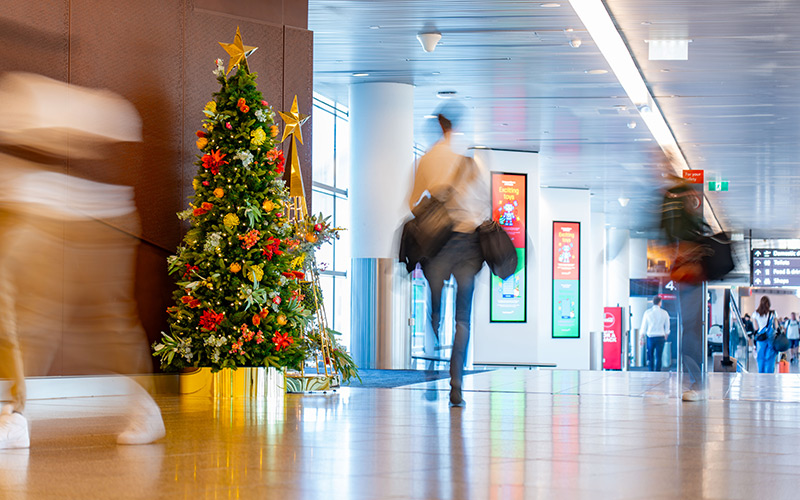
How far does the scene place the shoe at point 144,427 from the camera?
3.51 m

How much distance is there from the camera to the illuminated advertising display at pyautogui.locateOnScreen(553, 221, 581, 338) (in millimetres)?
21359

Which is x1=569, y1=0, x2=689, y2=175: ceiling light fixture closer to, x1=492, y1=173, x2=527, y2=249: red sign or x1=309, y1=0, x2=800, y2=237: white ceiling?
x1=309, y1=0, x2=800, y2=237: white ceiling

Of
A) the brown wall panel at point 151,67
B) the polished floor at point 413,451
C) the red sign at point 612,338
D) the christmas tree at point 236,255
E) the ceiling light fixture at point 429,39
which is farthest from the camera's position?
the red sign at point 612,338

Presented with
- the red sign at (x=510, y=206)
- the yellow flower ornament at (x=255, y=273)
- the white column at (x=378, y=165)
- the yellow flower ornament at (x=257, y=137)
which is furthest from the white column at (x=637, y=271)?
the yellow flower ornament at (x=255, y=273)

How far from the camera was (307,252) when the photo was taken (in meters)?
7.28

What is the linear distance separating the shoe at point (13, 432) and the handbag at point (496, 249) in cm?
297

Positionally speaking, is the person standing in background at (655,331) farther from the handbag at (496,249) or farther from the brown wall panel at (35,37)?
the brown wall panel at (35,37)

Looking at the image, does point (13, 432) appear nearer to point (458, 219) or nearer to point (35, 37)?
point (458, 219)

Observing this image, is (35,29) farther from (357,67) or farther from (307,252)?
(357,67)

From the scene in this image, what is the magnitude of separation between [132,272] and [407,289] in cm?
915

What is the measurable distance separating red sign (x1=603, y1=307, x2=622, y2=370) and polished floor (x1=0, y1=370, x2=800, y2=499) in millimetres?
20327

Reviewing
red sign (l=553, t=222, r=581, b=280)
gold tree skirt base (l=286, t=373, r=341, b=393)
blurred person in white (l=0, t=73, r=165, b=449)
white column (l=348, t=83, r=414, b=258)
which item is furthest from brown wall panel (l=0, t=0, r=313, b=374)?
red sign (l=553, t=222, r=581, b=280)

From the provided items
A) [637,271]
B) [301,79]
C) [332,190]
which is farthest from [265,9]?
[637,271]

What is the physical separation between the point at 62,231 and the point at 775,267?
30.9 metres
